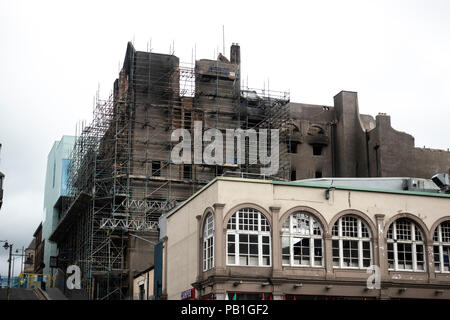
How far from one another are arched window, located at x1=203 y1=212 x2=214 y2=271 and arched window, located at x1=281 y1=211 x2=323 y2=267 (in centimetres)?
387

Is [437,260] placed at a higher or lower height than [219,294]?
higher

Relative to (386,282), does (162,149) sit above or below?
above

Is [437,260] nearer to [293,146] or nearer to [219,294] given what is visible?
[219,294]

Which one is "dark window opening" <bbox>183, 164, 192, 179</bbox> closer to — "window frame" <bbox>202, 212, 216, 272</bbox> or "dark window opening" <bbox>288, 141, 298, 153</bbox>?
"dark window opening" <bbox>288, 141, 298, 153</bbox>

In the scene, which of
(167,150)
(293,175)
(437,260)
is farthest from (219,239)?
(293,175)

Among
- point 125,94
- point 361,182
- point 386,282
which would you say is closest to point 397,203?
point 386,282

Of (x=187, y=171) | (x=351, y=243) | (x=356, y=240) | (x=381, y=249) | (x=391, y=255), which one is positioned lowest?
(x=391, y=255)

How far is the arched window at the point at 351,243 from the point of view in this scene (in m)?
39.6

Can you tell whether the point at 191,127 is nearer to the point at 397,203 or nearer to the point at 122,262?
the point at 122,262

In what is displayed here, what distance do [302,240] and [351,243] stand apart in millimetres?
3060

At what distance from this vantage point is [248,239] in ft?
124

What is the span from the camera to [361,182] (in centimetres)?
4950

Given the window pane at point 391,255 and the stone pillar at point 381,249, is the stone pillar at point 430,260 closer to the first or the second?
the window pane at point 391,255

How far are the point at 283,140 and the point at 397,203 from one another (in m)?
26.2
